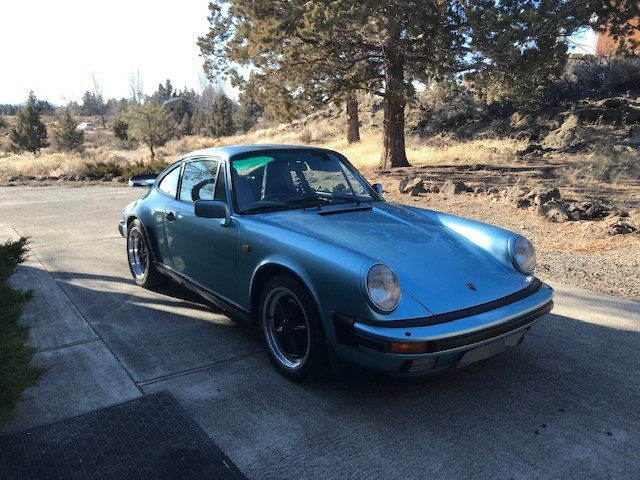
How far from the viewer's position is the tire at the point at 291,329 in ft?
10.1

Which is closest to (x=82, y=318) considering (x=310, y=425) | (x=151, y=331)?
(x=151, y=331)

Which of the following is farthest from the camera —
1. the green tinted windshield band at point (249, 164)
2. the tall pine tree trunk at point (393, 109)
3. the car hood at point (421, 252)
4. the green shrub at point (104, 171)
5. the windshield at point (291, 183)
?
the green shrub at point (104, 171)

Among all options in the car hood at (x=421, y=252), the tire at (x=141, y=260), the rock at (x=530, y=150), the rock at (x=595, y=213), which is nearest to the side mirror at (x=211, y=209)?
the car hood at (x=421, y=252)

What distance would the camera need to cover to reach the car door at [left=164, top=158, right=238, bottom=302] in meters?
3.82

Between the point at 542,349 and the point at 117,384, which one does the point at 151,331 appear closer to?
the point at 117,384

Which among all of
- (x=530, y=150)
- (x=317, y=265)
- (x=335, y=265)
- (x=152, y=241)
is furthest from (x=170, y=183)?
(x=530, y=150)

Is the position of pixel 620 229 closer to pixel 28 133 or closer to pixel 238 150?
pixel 238 150

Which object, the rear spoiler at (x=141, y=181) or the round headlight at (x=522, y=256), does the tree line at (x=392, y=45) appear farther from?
the round headlight at (x=522, y=256)

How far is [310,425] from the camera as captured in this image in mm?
2893

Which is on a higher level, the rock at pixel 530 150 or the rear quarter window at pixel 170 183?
the rear quarter window at pixel 170 183

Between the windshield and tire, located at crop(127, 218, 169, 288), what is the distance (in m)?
1.66

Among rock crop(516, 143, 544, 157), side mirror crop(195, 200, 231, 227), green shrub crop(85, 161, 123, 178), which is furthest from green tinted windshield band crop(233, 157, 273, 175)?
green shrub crop(85, 161, 123, 178)

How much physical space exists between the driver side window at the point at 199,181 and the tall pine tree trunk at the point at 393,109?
10.8 metres

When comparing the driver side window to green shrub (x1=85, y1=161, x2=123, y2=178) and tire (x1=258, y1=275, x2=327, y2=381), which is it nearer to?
tire (x1=258, y1=275, x2=327, y2=381)
